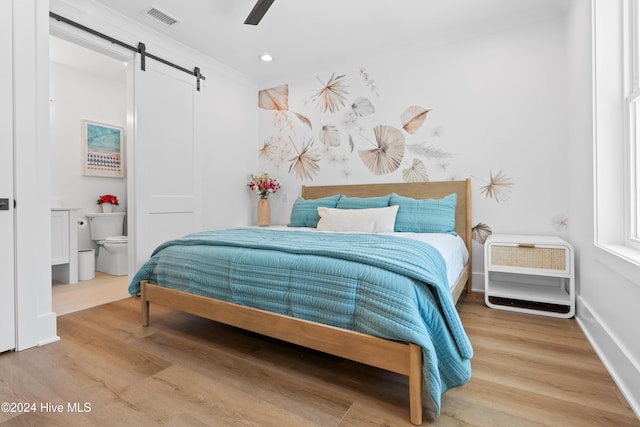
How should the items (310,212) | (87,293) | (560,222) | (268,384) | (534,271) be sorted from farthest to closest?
(310,212) < (87,293) < (560,222) < (534,271) < (268,384)

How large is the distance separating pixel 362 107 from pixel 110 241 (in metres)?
3.42

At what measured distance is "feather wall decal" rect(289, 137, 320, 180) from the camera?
3969mm

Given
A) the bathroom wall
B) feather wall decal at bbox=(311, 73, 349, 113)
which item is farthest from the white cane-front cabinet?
the bathroom wall

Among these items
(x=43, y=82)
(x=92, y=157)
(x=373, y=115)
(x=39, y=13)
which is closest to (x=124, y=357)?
(x=43, y=82)

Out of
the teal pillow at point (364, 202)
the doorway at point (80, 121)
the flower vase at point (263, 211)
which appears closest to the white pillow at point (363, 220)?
the teal pillow at point (364, 202)

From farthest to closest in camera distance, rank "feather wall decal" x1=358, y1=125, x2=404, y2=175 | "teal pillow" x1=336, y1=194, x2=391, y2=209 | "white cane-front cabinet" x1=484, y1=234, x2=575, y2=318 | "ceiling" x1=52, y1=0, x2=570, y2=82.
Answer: "feather wall decal" x1=358, y1=125, x2=404, y2=175
"teal pillow" x1=336, y1=194, x2=391, y2=209
"ceiling" x1=52, y1=0, x2=570, y2=82
"white cane-front cabinet" x1=484, y1=234, x2=575, y2=318

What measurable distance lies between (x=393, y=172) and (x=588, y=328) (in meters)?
2.07

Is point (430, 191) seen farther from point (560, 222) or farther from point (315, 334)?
point (315, 334)

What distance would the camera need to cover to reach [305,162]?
4.04 meters

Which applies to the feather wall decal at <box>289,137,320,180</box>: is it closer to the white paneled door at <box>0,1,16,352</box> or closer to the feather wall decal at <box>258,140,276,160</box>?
the feather wall decal at <box>258,140,276,160</box>

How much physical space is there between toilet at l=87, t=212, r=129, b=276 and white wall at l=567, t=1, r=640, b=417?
4351 millimetres

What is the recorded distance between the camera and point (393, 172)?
3480 mm

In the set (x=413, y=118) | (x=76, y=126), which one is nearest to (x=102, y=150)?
(x=76, y=126)

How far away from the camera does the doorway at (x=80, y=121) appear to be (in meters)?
3.86
